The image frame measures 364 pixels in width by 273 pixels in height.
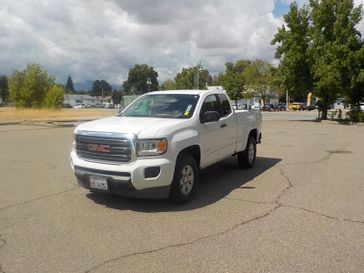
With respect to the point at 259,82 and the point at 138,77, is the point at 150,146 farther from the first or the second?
the point at 138,77

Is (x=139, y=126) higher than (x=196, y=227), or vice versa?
(x=139, y=126)

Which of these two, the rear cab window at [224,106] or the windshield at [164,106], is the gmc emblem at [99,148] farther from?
the rear cab window at [224,106]

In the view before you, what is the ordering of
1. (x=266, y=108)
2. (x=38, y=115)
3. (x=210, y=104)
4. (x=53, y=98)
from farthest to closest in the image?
1. (x=266, y=108)
2. (x=53, y=98)
3. (x=38, y=115)
4. (x=210, y=104)

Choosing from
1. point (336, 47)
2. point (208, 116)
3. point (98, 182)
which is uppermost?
point (336, 47)

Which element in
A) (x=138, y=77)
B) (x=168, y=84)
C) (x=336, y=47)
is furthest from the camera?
(x=138, y=77)

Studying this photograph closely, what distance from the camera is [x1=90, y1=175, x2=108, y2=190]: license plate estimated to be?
5859mm

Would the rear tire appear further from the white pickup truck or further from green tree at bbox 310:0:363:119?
green tree at bbox 310:0:363:119

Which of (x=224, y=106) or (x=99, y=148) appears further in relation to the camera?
(x=224, y=106)

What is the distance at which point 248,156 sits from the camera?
937 cm

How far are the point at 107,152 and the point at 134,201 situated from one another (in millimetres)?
1051

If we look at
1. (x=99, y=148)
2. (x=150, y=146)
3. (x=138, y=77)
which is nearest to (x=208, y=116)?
(x=150, y=146)

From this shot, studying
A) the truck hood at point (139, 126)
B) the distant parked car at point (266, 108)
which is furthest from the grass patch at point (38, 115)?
the distant parked car at point (266, 108)

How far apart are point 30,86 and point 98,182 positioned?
52.2 m

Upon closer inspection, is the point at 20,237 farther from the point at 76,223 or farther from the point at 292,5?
the point at 292,5
